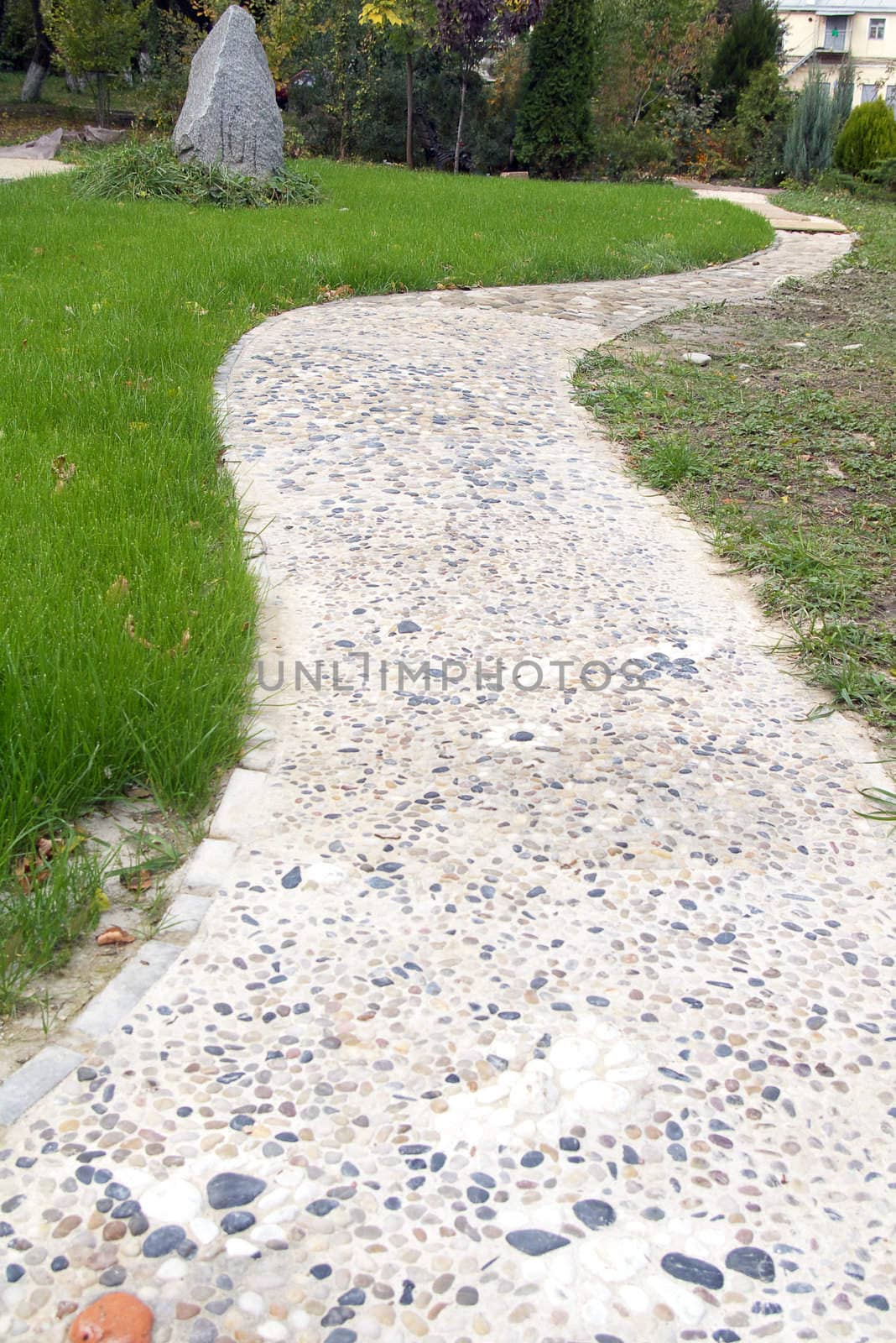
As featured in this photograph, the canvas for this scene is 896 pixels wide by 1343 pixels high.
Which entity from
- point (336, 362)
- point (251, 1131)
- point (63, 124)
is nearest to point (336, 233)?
point (336, 362)

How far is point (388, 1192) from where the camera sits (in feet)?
5.49

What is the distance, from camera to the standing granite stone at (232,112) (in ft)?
38.3

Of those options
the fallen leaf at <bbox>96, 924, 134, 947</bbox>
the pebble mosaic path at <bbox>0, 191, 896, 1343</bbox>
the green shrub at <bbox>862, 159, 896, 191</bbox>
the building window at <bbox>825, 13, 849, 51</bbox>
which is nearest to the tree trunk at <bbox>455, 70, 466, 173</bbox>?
the green shrub at <bbox>862, 159, 896, 191</bbox>

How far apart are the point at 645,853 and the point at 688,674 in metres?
0.92

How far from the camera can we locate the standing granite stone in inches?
459

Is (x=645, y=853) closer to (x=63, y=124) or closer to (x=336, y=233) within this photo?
(x=336, y=233)

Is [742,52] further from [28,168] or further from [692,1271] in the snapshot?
[692,1271]

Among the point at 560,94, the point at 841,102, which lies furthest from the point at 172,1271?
the point at 841,102

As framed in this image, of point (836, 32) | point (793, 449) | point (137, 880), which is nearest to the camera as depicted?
point (137, 880)

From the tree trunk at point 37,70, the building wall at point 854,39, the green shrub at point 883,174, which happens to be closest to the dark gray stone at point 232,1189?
the green shrub at point 883,174

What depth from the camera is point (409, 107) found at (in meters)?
17.7

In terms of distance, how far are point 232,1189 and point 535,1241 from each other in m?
0.45

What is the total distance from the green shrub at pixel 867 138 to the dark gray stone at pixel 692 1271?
774 inches

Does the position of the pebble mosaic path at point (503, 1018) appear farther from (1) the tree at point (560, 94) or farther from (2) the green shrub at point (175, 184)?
(1) the tree at point (560, 94)
